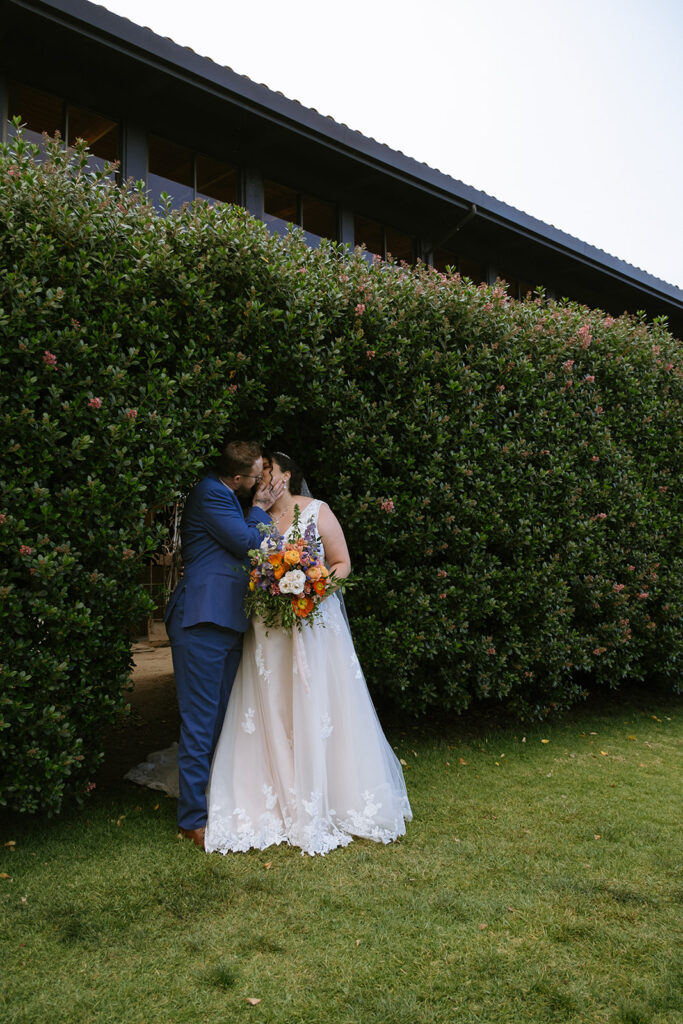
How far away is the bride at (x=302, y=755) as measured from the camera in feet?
14.1

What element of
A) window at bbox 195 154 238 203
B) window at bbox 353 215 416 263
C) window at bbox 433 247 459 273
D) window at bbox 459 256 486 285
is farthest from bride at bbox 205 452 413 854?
window at bbox 459 256 486 285

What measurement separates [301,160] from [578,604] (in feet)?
26.4

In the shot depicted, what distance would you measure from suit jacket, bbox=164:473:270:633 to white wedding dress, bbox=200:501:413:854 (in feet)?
0.86

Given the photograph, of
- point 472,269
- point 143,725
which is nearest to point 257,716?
point 143,725

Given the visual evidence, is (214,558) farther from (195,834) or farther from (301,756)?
(195,834)

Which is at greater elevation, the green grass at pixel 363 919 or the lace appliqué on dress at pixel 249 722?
the lace appliqué on dress at pixel 249 722

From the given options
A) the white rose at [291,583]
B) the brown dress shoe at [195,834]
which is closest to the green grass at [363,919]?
the brown dress shoe at [195,834]

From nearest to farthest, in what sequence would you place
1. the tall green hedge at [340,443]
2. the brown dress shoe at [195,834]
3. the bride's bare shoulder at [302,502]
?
the tall green hedge at [340,443] < the brown dress shoe at [195,834] < the bride's bare shoulder at [302,502]

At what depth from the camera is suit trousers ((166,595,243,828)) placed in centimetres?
436

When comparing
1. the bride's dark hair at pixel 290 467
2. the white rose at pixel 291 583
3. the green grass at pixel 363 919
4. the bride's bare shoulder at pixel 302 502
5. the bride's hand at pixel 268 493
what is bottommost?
the green grass at pixel 363 919

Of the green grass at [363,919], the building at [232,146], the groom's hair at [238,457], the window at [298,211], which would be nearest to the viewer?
the green grass at [363,919]

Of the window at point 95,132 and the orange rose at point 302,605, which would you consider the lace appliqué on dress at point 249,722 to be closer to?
the orange rose at point 302,605

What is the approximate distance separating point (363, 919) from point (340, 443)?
3.35m

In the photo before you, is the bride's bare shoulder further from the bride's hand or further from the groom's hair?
the groom's hair
